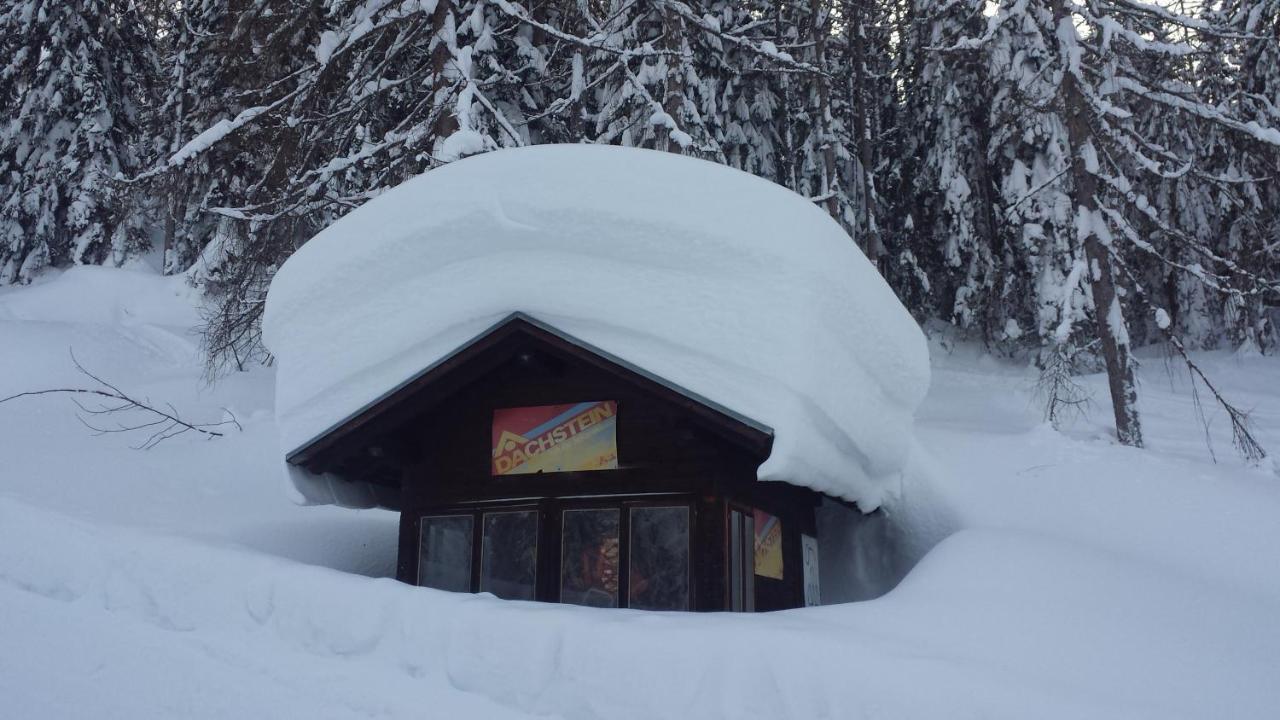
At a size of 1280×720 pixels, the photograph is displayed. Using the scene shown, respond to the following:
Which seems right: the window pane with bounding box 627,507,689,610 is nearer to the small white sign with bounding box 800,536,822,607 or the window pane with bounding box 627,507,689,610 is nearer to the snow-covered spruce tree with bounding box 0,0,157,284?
the small white sign with bounding box 800,536,822,607

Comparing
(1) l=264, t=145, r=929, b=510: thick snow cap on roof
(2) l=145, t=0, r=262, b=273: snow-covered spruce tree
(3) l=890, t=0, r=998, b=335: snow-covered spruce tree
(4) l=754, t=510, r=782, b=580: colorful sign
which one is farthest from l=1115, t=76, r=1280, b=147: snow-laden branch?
(2) l=145, t=0, r=262, b=273: snow-covered spruce tree

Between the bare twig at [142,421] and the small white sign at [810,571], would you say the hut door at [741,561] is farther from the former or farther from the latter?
the bare twig at [142,421]

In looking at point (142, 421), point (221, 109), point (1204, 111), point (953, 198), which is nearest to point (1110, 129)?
point (1204, 111)

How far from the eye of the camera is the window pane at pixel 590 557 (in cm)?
775

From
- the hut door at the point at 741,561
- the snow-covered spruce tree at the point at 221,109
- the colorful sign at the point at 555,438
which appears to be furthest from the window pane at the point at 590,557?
the snow-covered spruce tree at the point at 221,109

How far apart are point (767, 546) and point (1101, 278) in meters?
6.22

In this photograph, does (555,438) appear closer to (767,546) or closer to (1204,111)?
(767,546)

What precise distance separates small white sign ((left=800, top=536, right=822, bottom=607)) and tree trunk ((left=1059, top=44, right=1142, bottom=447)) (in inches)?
179

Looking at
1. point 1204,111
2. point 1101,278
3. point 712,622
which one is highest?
point 1204,111

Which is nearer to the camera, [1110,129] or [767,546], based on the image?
[767,546]

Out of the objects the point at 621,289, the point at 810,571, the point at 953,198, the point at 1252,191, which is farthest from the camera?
the point at 953,198

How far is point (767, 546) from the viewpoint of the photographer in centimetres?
847

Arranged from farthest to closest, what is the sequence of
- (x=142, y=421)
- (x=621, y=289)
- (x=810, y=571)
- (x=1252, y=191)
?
(x=1252, y=191) → (x=142, y=421) → (x=810, y=571) → (x=621, y=289)

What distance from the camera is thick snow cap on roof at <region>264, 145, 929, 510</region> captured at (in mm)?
6777
